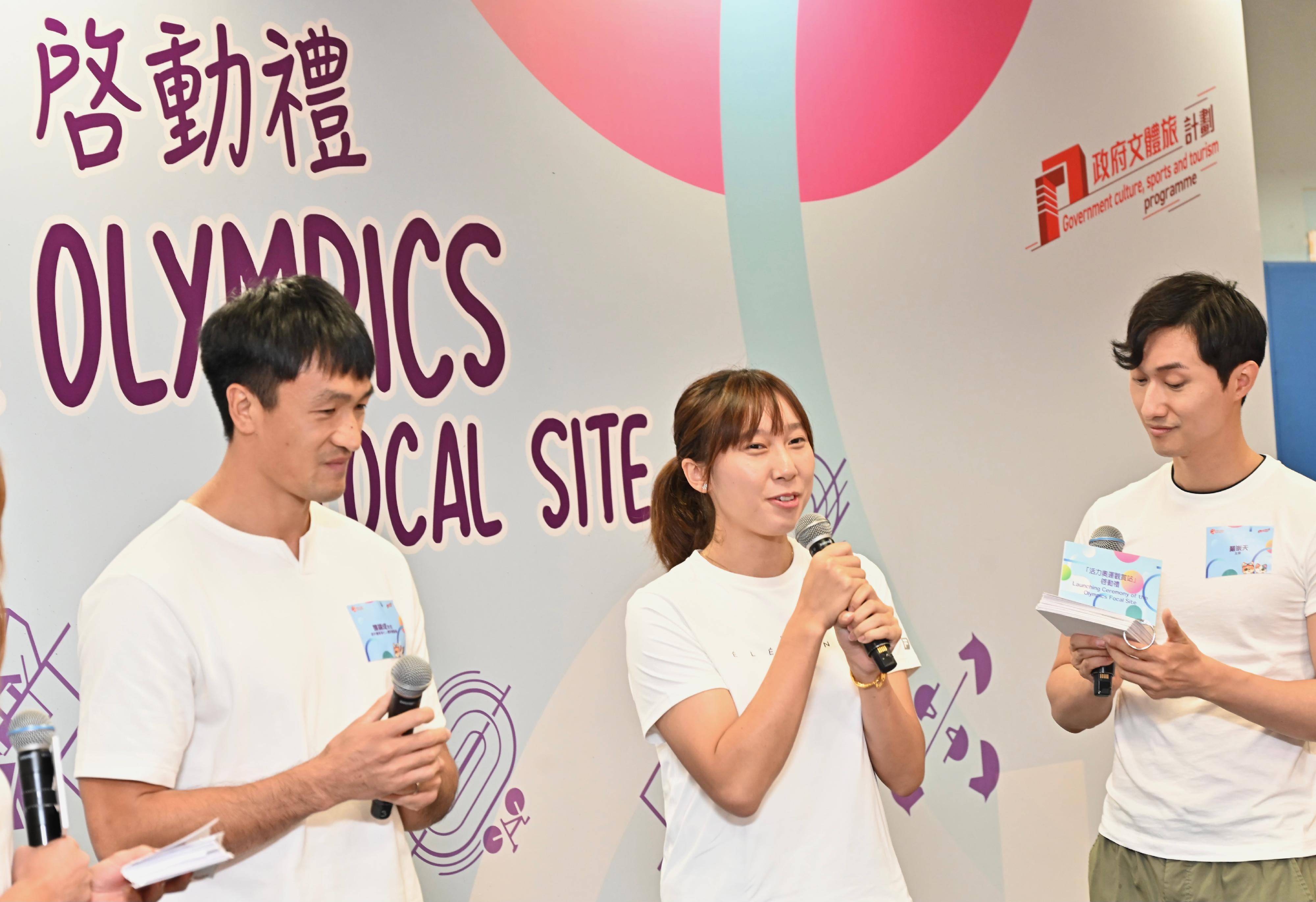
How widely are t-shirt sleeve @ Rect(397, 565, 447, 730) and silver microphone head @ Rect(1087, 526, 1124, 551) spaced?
1.25 metres

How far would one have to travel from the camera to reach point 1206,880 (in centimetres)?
206

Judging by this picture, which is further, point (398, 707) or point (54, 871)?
point (398, 707)

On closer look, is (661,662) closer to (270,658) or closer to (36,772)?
(270,658)

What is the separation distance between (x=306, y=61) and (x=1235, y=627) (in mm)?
2569

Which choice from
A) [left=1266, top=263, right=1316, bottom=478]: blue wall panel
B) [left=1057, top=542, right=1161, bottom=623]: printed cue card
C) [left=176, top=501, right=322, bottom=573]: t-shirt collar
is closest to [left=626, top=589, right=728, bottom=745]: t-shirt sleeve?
[left=176, top=501, right=322, bottom=573]: t-shirt collar

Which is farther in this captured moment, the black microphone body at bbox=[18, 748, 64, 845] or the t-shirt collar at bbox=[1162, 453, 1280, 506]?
the t-shirt collar at bbox=[1162, 453, 1280, 506]

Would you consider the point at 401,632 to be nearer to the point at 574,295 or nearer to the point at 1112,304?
the point at 574,295

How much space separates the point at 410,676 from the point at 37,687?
4.91ft

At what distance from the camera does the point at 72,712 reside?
8.49 feet

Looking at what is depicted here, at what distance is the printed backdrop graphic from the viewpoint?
8.77 feet

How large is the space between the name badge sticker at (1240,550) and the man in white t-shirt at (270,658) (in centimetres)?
150

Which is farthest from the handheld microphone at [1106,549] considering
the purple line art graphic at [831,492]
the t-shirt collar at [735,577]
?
the purple line art graphic at [831,492]

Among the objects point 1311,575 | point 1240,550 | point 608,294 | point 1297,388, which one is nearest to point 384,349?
point 608,294

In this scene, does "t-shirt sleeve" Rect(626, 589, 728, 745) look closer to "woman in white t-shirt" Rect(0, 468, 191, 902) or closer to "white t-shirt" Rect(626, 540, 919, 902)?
"white t-shirt" Rect(626, 540, 919, 902)
